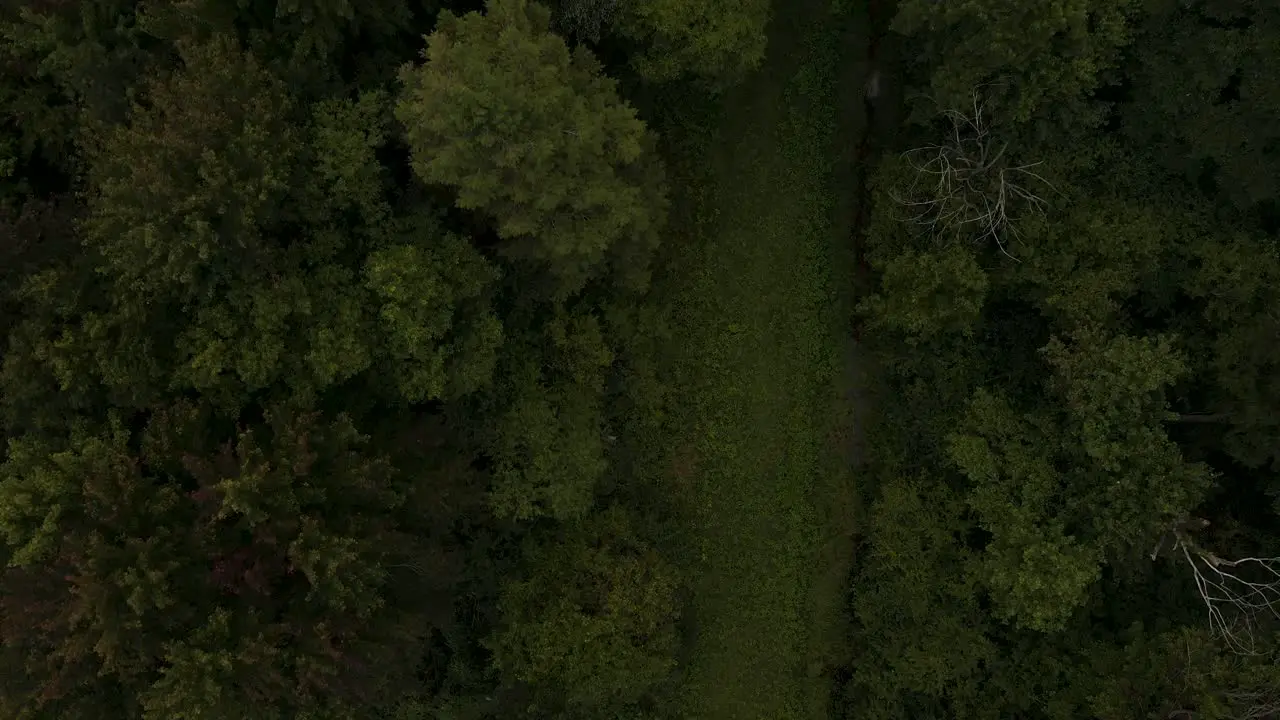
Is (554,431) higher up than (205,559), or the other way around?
(554,431)

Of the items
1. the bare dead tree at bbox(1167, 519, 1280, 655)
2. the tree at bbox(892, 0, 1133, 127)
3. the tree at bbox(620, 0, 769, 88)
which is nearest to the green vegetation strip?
the tree at bbox(620, 0, 769, 88)

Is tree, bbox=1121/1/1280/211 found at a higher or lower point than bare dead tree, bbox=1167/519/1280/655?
higher

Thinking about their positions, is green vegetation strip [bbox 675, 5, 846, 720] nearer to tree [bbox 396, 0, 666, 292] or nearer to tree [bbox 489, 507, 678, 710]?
tree [bbox 489, 507, 678, 710]

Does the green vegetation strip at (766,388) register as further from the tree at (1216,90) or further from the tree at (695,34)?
the tree at (1216,90)

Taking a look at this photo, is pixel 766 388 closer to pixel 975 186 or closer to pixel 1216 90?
pixel 975 186

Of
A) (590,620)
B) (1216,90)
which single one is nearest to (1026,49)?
(1216,90)

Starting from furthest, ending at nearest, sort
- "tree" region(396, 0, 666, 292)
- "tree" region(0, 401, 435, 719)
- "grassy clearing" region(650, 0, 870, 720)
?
"grassy clearing" region(650, 0, 870, 720) < "tree" region(396, 0, 666, 292) < "tree" region(0, 401, 435, 719)
